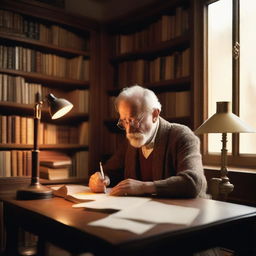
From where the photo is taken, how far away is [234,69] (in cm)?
256

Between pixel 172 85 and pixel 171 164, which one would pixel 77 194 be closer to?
pixel 171 164

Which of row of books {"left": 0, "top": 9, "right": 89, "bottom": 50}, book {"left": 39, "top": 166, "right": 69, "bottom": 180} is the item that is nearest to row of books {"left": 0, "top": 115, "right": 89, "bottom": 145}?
book {"left": 39, "top": 166, "right": 69, "bottom": 180}

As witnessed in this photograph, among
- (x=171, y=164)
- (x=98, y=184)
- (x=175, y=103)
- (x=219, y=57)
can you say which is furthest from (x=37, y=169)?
(x=219, y=57)

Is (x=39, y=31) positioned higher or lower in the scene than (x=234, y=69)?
higher

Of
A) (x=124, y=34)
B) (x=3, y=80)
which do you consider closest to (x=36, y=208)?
(x=3, y=80)

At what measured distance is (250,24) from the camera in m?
2.50

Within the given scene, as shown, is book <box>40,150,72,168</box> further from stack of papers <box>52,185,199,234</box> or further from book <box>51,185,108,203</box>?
stack of papers <box>52,185,199,234</box>

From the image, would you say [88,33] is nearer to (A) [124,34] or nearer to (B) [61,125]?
(A) [124,34]

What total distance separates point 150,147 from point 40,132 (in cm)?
138

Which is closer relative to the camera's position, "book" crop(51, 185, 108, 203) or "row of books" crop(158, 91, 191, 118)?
"book" crop(51, 185, 108, 203)

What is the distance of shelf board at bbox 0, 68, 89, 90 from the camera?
2.91 m

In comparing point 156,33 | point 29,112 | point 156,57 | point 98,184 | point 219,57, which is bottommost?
point 98,184

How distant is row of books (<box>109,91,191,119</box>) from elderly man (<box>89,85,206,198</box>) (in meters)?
0.80

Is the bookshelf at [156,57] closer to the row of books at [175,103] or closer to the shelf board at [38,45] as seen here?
the row of books at [175,103]
